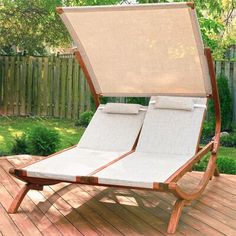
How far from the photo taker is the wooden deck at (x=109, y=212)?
12.6ft

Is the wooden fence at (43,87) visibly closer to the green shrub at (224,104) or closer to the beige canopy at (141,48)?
the green shrub at (224,104)

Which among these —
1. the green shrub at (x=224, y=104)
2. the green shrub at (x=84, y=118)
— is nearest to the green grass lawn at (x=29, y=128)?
Answer: the green shrub at (x=84, y=118)

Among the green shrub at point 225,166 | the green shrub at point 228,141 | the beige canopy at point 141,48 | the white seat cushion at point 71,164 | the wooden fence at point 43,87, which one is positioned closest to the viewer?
the white seat cushion at point 71,164

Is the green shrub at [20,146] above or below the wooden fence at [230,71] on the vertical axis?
below

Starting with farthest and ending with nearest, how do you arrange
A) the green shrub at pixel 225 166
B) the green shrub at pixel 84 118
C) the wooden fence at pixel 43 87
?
the wooden fence at pixel 43 87 → the green shrub at pixel 84 118 → the green shrub at pixel 225 166

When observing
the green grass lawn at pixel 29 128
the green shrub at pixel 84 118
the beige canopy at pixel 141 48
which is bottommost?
the green grass lawn at pixel 29 128

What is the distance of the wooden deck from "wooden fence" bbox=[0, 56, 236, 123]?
19.7 feet

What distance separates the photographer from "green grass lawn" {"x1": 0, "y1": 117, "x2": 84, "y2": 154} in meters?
8.34

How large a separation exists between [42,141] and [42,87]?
524cm

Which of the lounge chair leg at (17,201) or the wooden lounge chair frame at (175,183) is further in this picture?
the lounge chair leg at (17,201)

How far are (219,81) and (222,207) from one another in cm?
496

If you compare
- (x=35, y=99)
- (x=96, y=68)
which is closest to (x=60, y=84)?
(x=35, y=99)

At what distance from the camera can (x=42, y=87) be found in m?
11.7

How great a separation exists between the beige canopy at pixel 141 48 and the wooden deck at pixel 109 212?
1.14 metres
